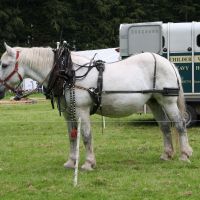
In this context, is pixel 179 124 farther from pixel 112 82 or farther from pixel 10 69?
pixel 10 69

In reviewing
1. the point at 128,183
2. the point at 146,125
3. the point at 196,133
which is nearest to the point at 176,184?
the point at 128,183

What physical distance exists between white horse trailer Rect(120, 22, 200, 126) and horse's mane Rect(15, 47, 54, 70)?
253 inches

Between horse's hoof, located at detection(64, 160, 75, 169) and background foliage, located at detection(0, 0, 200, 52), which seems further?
background foliage, located at detection(0, 0, 200, 52)

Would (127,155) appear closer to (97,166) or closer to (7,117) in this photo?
(97,166)

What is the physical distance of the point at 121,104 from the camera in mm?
9227

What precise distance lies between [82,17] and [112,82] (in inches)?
1591

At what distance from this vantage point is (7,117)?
1877 cm

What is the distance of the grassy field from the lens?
750 centimetres

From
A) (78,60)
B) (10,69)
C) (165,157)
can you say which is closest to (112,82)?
(78,60)

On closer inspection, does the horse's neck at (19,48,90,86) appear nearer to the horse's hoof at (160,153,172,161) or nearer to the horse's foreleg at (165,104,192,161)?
the horse's foreleg at (165,104,192,161)

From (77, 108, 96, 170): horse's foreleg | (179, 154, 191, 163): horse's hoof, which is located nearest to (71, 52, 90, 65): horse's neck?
(77, 108, 96, 170): horse's foreleg

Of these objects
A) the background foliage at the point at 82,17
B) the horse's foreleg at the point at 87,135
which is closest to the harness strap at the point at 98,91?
the horse's foreleg at the point at 87,135

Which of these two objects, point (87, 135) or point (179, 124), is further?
point (179, 124)

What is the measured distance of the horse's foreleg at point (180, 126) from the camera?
959cm
